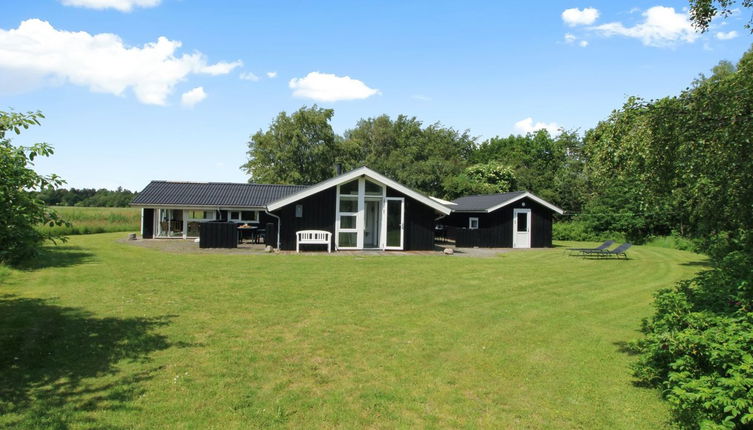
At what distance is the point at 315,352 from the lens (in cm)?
691

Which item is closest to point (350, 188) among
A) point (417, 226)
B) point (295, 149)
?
point (417, 226)

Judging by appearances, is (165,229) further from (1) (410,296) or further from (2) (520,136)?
(2) (520,136)

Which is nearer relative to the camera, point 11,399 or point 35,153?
point 11,399

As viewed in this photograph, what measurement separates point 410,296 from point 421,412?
20.1 feet

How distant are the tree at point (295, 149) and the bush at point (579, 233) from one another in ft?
94.6

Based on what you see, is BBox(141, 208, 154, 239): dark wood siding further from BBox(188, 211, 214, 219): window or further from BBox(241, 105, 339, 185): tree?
BBox(241, 105, 339, 185): tree

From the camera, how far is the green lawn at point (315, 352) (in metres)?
4.96

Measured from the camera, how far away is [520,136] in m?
63.4

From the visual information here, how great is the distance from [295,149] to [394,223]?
33135 millimetres

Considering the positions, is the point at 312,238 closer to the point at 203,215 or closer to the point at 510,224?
the point at 203,215

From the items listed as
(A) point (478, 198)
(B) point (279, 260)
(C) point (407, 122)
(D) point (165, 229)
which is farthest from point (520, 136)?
(B) point (279, 260)

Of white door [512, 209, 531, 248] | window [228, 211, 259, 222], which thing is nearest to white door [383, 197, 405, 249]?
white door [512, 209, 531, 248]

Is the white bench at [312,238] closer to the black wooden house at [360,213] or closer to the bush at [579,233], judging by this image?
the black wooden house at [360,213]

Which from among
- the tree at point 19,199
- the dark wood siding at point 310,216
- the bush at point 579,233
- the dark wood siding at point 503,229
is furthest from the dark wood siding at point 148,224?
the bush at point 579,233
